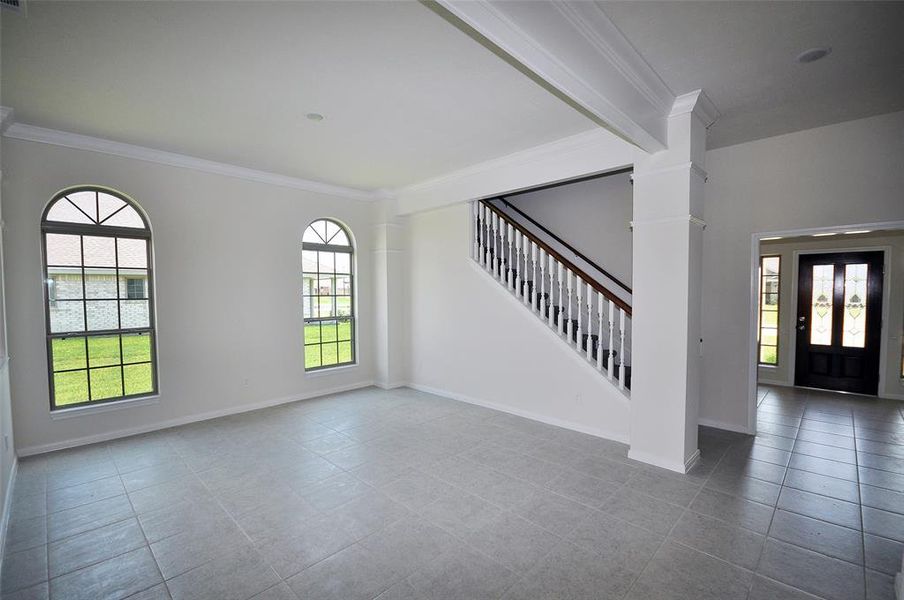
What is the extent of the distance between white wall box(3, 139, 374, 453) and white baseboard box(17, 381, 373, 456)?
20 mm

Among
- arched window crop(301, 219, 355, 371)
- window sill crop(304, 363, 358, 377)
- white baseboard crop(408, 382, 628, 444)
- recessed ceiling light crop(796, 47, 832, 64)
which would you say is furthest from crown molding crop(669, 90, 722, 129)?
window sill crop(304, 363, 358, 377)

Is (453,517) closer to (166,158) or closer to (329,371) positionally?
(329,371)

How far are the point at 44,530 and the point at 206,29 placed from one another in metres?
3.40

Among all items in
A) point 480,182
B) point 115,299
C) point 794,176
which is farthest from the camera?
point 480,182

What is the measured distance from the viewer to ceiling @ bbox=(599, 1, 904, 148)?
215cm

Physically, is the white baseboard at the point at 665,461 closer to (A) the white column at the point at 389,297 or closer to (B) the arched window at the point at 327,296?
(A) the white column at the point at 389,297

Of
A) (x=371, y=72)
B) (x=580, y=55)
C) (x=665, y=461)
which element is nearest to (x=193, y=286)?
(x=371, y=72)

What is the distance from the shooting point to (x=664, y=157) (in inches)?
133

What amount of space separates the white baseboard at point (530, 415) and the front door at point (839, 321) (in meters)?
4.46

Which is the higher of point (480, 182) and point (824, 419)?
point (480, 182)

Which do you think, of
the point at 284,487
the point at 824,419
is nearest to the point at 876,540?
the point at 824,419

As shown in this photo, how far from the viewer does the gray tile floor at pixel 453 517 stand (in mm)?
2162

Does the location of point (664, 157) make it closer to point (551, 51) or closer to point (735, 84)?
point (735, 84)

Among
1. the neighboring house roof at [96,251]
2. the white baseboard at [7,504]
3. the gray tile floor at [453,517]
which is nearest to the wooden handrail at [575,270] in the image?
the gray tile floor at [453,517]
